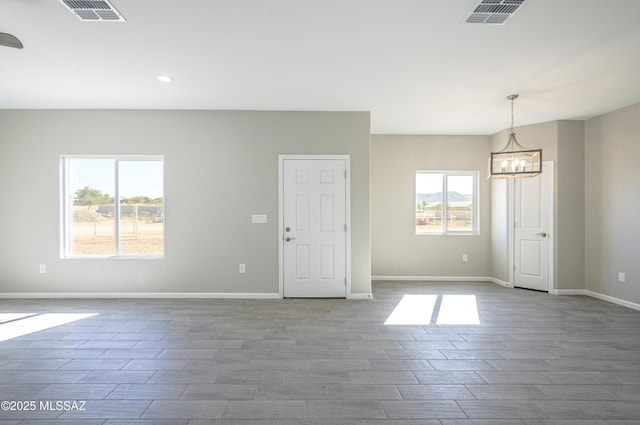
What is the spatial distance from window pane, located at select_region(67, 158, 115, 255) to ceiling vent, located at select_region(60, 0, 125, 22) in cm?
299

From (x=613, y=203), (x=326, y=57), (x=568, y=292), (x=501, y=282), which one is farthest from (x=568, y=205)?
(x=326, y=57)

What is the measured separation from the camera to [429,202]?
678 cm

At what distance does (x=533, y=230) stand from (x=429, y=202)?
1812 millimetres

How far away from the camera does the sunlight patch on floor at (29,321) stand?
364 centimetres

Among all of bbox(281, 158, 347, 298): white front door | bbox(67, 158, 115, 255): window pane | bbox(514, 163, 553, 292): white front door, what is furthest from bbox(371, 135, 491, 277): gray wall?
bbox(67, 158, 115, 255): window pane

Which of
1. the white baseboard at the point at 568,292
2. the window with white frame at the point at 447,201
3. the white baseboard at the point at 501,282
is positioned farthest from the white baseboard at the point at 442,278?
the white baseboard at the point at 568,292

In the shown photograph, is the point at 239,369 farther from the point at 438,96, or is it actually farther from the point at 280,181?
the point at 438,96

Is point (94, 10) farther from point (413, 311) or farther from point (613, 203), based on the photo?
point (613, 203)

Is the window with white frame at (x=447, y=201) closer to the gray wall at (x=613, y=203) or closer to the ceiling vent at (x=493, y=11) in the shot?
the gray wall at (x=613, y=203)

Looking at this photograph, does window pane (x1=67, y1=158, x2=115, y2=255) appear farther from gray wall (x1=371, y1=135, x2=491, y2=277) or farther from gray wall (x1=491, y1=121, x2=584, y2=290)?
gray wall (x1=491, y1=121, x2=584, y2=290)

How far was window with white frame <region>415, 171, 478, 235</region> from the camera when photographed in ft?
22.2

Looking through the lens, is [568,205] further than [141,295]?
Yes

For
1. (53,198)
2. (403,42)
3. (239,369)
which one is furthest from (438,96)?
(53,198)

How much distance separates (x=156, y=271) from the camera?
5160 mm
